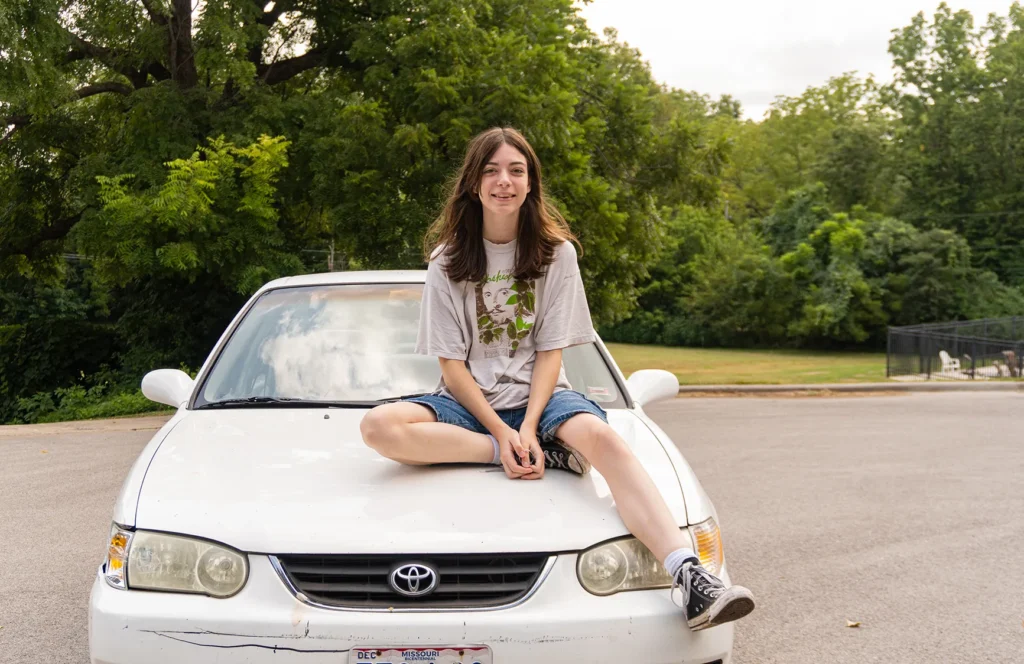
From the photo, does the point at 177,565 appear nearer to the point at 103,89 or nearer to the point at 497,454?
the point at 497,454

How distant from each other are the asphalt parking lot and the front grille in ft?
5.76

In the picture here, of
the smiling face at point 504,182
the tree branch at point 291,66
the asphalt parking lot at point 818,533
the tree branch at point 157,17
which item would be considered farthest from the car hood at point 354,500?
the tree branch at point 291,66

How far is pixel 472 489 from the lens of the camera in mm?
2961

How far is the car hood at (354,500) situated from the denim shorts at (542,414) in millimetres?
161

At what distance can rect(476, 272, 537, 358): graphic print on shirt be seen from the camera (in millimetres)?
3584

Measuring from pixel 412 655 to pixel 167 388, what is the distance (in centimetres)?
201

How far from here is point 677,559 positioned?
2740 mm

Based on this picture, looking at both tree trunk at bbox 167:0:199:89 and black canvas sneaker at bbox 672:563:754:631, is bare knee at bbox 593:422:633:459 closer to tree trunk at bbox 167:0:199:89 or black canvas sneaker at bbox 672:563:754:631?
black canvas sneaker at bbox 672:563:754:631

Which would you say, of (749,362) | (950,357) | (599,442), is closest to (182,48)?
(599,442)

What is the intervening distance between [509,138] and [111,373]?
15.8 metres

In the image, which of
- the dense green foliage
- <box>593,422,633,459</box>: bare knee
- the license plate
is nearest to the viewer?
the license plate

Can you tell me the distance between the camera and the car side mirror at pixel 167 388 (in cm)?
410

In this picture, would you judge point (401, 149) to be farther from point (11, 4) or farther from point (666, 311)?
point (666, 311)

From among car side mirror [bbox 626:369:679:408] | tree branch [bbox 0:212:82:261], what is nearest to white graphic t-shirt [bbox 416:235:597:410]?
car side mirror [bbox 626:369:679:408]
